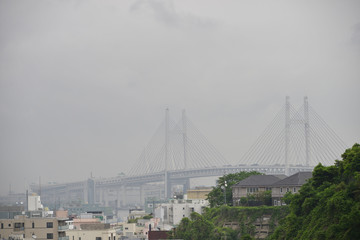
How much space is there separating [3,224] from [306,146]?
61062 millimetres

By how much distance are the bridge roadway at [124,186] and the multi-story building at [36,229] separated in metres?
65.8

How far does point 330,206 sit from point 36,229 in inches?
617

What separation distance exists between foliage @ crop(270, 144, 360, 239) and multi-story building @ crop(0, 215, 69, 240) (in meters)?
10.1

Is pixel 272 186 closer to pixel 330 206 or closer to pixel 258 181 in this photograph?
pixel 258 181

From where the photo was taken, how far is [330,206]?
29.4m

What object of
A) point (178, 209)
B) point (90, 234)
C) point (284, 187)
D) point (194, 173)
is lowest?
point (90, 234)

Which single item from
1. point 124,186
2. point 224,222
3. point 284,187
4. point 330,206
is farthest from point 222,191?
point 124,186

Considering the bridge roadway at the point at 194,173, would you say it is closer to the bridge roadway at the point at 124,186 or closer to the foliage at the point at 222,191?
the bridge roadway at the point at 124,186

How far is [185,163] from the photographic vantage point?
119188mm

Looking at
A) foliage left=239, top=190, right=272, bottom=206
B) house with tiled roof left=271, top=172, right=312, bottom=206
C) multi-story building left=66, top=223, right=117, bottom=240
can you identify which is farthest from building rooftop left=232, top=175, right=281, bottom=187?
multi-story building left=66, top=223, right=117, bottom=240

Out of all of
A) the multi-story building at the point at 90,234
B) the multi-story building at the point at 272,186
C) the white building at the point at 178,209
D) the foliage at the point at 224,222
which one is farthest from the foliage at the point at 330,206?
the white building at the point at 178,209

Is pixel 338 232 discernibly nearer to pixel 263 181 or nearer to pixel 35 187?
pixel 263 181

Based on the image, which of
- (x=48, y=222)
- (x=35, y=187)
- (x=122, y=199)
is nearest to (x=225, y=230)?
(x=48, y=222)

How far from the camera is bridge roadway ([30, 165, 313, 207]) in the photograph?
11756 cm
